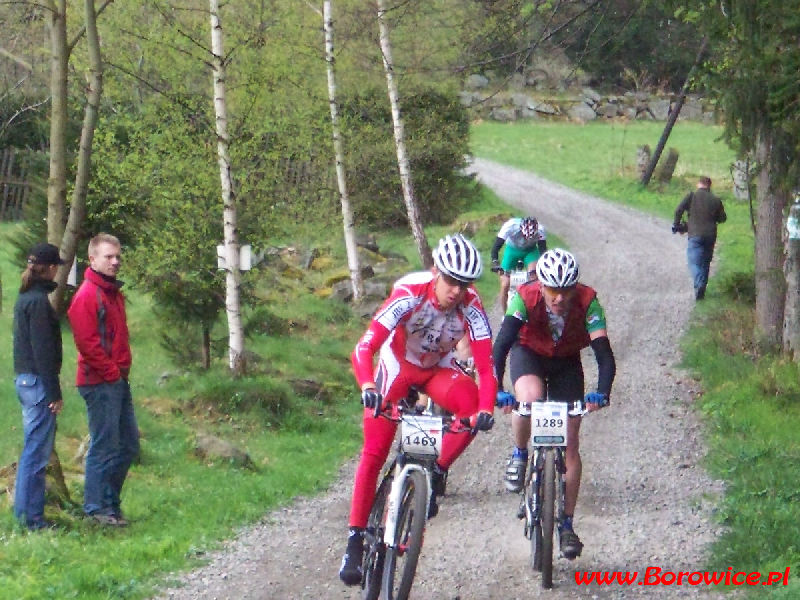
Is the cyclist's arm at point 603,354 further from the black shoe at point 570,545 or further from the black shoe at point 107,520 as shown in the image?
the black shoe at point 107,520

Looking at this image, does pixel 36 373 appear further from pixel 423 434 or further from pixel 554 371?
pixel 554 371

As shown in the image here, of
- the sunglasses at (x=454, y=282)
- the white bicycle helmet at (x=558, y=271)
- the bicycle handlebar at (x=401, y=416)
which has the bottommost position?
the bicycle handlebar at (x=401, y=416)

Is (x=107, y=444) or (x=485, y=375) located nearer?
(x=485, y=375)

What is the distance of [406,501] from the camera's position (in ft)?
20.6

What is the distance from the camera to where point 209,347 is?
15.0 m

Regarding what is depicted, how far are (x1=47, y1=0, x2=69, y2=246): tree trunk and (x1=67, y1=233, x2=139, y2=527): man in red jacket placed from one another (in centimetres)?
90

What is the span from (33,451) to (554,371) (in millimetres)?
3573

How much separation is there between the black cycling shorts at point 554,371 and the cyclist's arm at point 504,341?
199 mm

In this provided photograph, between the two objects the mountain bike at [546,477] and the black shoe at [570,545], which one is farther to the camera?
the black shoe at [570,545]

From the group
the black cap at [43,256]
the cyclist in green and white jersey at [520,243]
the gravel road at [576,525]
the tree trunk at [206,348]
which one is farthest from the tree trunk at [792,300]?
the black cap at [43,256]

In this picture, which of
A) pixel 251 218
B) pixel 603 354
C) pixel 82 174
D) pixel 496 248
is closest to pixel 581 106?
pixel 251 218

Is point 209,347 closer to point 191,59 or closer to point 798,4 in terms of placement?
point 191,59

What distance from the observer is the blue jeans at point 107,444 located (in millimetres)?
8211

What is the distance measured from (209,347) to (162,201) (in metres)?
1.94
